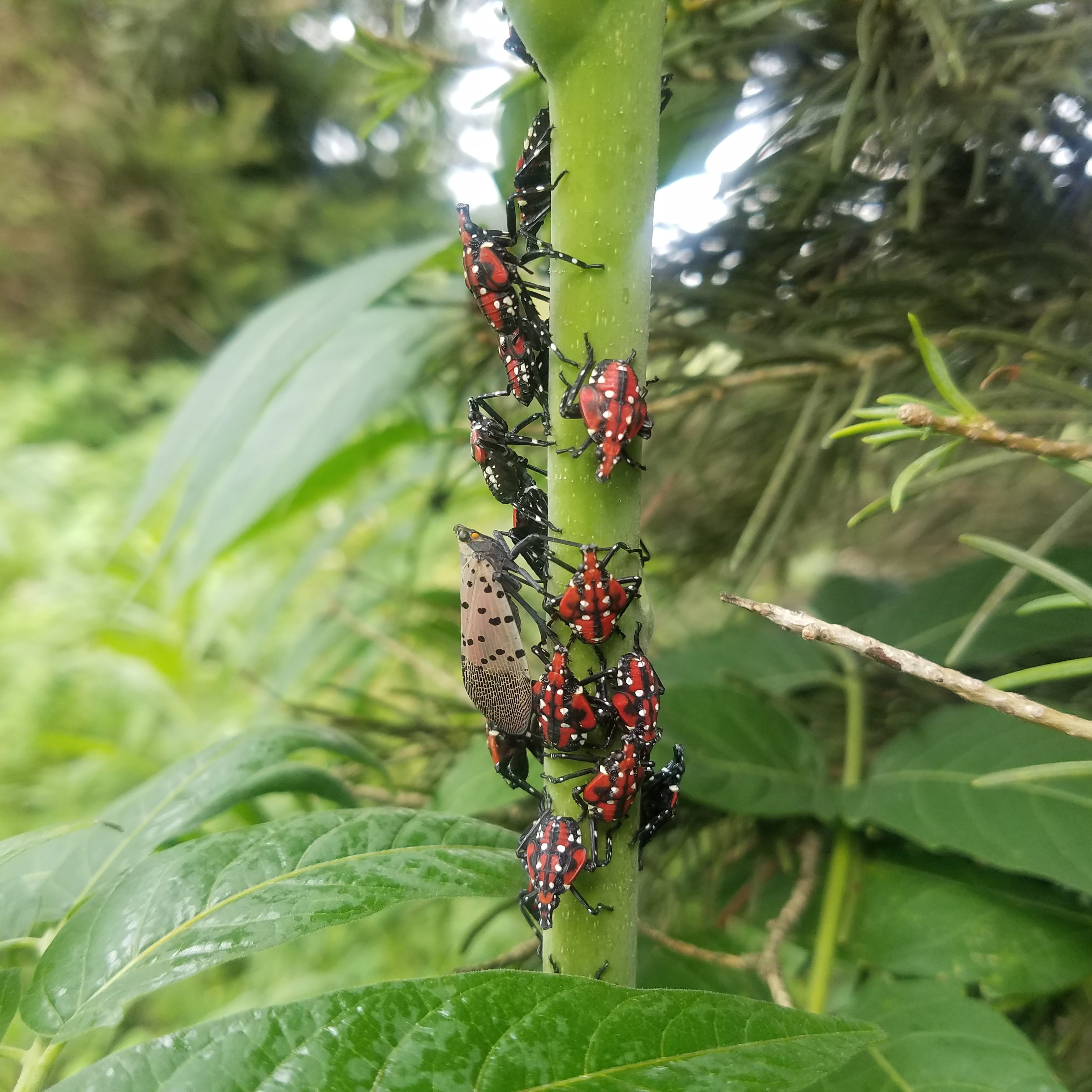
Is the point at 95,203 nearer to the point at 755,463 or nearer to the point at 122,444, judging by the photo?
the point at 122,444

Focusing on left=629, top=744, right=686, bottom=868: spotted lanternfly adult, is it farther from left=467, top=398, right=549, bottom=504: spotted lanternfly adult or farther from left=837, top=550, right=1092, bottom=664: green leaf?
left=837, top=550, right=1092, bottom=664: green leaf

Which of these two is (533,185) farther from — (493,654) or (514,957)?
(514,957)

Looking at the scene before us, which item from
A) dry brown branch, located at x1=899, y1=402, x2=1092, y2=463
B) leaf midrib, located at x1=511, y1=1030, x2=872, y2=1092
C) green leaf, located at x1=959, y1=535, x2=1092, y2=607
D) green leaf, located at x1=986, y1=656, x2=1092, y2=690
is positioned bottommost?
leaf midrib, located at x1=511, y1=1030, x2=872, y2=1092

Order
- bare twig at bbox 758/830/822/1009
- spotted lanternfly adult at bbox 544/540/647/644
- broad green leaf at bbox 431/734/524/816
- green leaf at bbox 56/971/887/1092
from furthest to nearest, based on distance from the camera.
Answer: broad green leaf at bbox 431/734/524/816
bare twig at bbox 758/830/822/1009
spotted lanternfly adult at bbox 544/540/647/644
green leaf at bbox 56/971/887/1092

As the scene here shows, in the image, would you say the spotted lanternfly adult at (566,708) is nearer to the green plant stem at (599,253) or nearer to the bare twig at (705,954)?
the green plant stem at (599,253)

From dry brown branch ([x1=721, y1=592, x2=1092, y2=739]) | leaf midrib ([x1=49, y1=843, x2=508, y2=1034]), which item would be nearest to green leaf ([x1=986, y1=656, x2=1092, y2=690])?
dry brown branch ([x1=721, y1=592, x2=1092, y2=739])
